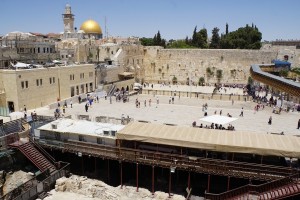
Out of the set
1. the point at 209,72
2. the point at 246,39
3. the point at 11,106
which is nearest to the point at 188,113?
the point at 11,106

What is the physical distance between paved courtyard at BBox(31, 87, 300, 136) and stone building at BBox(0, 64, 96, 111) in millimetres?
1818

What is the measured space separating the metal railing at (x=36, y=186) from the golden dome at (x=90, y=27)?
191 feet

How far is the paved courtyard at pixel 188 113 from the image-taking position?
26.6 m

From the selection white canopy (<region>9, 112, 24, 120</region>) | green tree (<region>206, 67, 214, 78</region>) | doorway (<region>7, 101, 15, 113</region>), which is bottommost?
white canopy (<region>9, 112, 24, 120</region>)

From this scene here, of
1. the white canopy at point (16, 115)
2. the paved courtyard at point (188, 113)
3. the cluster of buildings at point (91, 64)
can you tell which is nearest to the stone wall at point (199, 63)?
the cluster of buildings at point (91, 64)

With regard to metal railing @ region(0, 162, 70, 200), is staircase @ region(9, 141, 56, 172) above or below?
above

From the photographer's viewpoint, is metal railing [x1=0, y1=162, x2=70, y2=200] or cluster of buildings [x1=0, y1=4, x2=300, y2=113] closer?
metal railing [x1=0, y1=162, x2=70, y2=200]

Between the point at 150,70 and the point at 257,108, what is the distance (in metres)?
34.7

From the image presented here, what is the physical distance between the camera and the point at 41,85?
1293 inches

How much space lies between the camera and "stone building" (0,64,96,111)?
29.6m

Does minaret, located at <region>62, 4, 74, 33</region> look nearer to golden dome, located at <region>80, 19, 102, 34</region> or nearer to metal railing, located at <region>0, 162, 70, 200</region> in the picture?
golden dome, located at <region>80, 19, 102, 34</region>

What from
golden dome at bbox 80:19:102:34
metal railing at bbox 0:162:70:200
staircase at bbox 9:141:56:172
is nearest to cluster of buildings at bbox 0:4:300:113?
golden dome at bbox 80:19:102:34

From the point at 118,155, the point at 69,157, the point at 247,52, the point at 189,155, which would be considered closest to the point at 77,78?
the point at 69,157

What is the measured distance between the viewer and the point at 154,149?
18453 millimetres
